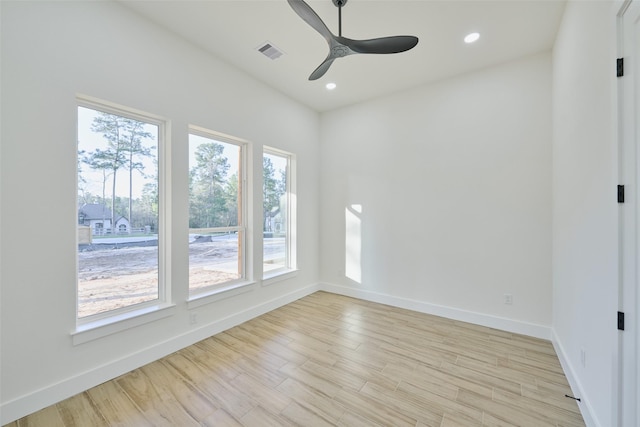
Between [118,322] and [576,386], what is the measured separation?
3648mm

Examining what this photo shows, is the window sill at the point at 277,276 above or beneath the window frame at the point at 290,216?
beneath

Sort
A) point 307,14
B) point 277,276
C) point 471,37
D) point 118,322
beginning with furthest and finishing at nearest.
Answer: point 277,276
point 471,37
point 118,322
point 307,14

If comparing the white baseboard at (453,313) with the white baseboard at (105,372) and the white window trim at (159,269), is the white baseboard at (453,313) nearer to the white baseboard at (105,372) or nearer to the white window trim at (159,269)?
the white baseboard at (105,372)

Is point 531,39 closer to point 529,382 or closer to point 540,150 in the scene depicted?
point 540,150

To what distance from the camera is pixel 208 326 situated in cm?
286

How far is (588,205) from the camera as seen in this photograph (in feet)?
5.59

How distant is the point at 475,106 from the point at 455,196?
1.14m

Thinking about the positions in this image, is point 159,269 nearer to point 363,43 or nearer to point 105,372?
point 105,372

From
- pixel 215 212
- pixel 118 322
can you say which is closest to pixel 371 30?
pixel 215 212

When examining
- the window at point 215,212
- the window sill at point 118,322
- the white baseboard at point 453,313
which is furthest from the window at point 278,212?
the window sill at point 118,322

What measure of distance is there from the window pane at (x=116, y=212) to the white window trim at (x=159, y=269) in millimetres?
39

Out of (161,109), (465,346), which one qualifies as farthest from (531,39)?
(161,109)

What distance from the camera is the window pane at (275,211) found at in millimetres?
3809

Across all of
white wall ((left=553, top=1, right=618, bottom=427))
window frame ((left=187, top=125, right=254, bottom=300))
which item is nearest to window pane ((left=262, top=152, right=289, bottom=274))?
window frame ((left=187, top=125, right=254, bottom=300))
